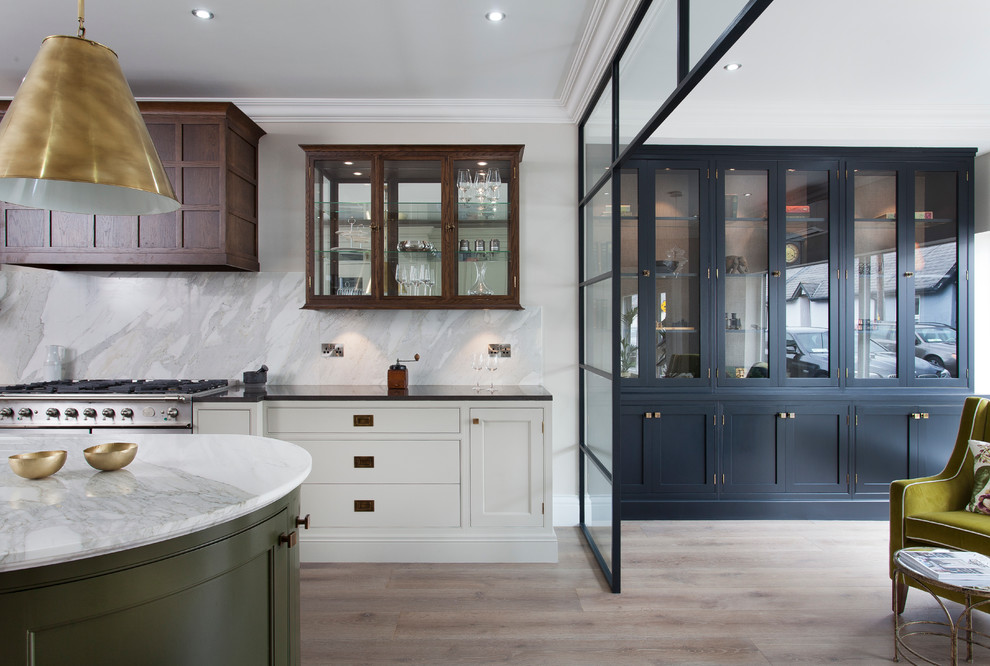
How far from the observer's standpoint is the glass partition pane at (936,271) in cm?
352

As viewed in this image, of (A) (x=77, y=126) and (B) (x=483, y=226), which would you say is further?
(B) (x=483, y=226)

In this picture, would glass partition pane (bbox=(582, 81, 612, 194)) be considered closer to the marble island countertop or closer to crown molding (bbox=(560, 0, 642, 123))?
crown molding (bbox=(560, 0, 642, 123))

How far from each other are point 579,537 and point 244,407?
2196 mm

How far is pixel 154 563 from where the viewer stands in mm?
1066

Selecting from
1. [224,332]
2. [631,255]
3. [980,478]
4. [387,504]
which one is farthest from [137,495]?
[980,478]

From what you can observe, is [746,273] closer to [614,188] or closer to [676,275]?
[676,275]

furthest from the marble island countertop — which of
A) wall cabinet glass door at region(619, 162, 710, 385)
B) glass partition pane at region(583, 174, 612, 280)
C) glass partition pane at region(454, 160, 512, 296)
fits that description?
wall cabinet glass door at region(619, 162, 710, 385)

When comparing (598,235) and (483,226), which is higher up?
(483,226)

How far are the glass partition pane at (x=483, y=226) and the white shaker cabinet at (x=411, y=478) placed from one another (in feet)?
2.64

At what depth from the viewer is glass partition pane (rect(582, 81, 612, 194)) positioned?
2729mm

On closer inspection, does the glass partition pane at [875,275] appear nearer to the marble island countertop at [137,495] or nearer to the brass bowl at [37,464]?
the marble island countertop at [137,495]

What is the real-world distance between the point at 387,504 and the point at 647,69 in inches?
102

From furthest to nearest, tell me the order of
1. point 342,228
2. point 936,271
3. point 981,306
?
1. point 981,306
2. point 936,271
3. point 342,228

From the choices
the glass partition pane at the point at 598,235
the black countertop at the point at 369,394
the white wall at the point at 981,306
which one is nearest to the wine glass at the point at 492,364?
the black countertop at the point at 369,394
